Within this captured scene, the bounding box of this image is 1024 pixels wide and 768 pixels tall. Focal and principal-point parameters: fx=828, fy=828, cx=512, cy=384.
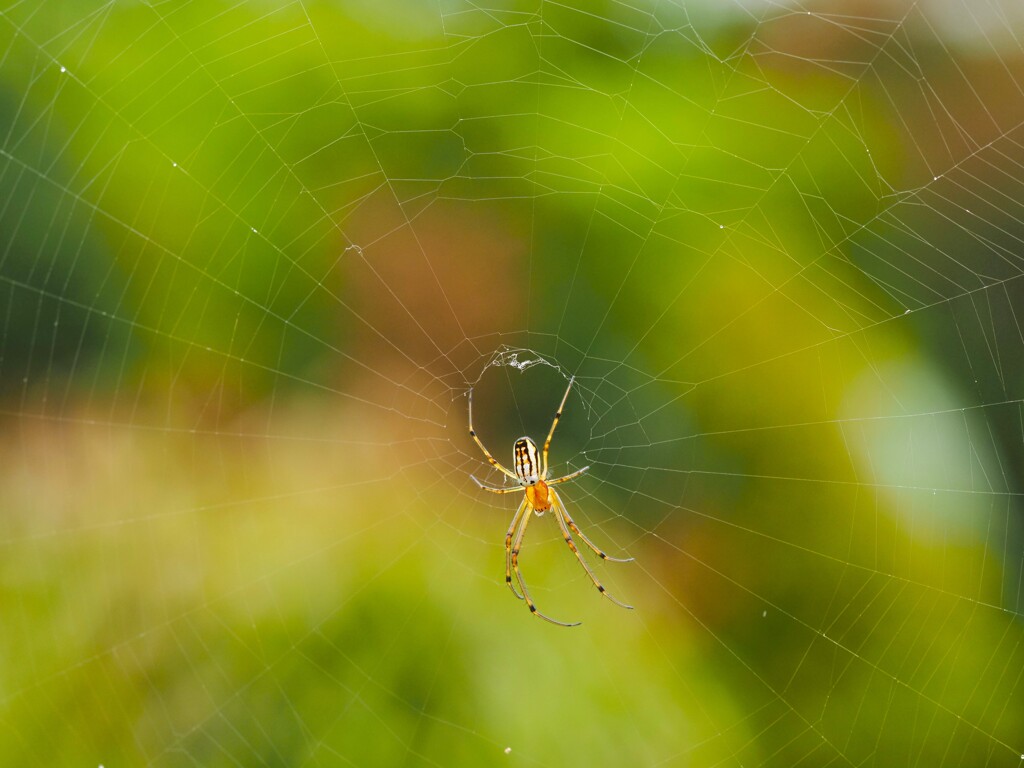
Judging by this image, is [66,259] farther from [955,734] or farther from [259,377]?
[955,734]

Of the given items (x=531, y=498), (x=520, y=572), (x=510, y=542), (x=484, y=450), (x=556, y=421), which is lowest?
(x=520, y=572)

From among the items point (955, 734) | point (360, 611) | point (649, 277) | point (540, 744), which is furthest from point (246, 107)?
point (955, 734)

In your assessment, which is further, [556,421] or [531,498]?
[531,498]

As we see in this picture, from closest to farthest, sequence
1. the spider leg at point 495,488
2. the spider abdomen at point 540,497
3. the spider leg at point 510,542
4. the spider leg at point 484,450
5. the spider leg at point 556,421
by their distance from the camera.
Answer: the spider leg at point 556,421
the spider leg at point 484,450
the spider leg at point 510,542
the spider leg at point 495,488
the spider abdomen at point 540,497

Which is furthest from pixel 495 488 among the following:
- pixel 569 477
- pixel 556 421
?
pixel 556 421

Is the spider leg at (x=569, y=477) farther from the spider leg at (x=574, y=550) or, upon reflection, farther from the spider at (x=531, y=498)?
the spider leg at (x=574, y=550)

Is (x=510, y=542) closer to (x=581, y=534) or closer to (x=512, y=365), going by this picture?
(x=581, y=534)

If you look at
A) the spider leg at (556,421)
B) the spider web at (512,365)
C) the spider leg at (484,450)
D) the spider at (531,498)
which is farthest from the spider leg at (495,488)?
the spider web at (512,365)
